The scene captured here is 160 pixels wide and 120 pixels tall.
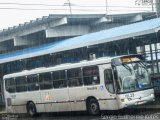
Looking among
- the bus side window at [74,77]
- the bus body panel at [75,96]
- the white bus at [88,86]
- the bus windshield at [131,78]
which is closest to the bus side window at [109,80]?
the white bus at [88,86]

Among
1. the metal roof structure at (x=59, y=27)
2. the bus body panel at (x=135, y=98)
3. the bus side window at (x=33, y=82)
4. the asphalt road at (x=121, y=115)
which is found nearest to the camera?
the asphalt road at (x=121, y=115)

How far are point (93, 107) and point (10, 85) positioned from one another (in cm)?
778

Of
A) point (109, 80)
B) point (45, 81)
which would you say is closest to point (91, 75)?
point (109, 80)

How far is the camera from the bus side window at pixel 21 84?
25164mm

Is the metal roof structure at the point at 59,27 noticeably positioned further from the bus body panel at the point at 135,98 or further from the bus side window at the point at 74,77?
the bus body panel at the point at 135,98

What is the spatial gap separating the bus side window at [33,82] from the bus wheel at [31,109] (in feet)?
2.99

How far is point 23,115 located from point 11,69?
8.16 meters

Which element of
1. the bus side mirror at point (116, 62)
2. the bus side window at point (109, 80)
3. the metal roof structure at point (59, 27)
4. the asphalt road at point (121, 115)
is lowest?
the asphalt road at point (121, 115)

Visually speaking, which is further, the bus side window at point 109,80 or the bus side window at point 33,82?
the bus side window at point 33,82

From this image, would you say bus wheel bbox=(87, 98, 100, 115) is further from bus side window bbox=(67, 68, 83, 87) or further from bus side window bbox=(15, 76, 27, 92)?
bus side window bbox=(15, 76, 27, 92)

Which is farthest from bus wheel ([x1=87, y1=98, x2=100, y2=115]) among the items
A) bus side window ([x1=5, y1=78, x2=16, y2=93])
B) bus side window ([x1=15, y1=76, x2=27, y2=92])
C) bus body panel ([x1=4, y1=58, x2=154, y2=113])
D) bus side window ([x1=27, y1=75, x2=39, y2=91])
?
bus side window ([x1=5, y1=78, x2=16, y2=93])

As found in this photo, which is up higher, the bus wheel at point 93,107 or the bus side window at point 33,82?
the bus side window at point 33,82

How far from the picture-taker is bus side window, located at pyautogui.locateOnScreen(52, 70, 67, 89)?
22.0 m

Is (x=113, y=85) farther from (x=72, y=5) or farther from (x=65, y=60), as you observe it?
(x=72, y=5)
